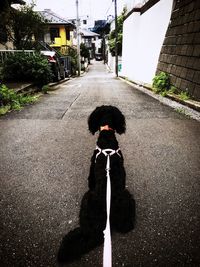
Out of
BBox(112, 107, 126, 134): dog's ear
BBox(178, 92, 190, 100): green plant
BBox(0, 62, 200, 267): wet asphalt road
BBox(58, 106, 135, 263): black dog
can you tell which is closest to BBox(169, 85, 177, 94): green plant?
BBox(178, 92, 190, 100): green plant

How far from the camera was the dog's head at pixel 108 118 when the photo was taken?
2666 mm

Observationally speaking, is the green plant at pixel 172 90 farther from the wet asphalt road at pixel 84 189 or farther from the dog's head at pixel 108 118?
the dog's head at pixel 108 118

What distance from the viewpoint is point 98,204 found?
2170 mm

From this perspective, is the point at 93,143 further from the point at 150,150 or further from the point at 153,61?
the point at 153,61

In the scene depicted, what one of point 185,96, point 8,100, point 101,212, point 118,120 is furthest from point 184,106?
point 101,212

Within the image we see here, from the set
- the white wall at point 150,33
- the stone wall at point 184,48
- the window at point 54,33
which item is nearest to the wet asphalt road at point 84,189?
the stone wall at point 184,48

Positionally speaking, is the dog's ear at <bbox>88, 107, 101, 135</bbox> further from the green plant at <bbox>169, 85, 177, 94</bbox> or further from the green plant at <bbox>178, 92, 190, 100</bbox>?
the green plant at <bbox>169, 85, 177, 94</bbox>

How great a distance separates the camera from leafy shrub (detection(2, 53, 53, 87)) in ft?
37.0

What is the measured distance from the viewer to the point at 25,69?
1136 centimetres

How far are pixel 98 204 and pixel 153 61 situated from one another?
1339 centimetres

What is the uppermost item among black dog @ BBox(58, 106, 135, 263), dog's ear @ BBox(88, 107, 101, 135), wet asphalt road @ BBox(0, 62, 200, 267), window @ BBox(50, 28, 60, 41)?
dog's ear @ BBox(88, 107, 101, 135)

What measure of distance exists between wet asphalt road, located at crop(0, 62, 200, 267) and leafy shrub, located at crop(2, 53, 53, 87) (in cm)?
607

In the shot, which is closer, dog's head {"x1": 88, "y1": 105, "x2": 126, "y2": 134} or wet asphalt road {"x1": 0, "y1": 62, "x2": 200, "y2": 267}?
wet asphalt road {"x1": 0, "y1": 62, "x2": 200, "y2": 267}

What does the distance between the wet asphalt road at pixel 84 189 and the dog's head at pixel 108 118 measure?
2.82ft
